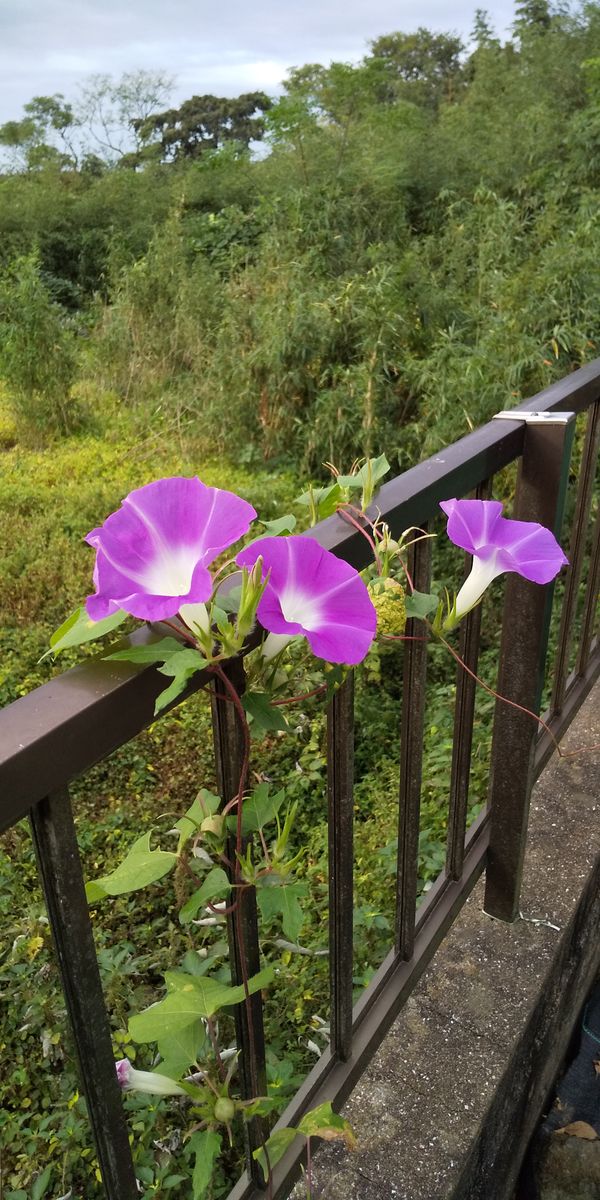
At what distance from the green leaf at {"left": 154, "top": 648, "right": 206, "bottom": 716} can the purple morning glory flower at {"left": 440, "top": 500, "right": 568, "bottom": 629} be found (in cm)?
30

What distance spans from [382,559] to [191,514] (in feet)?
0.89

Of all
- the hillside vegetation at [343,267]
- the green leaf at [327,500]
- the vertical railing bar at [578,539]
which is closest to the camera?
the green leaf at [327,500]

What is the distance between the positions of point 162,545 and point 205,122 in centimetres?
1726

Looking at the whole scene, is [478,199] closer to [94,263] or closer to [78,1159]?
[94,263]

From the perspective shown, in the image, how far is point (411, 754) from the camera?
1050mm

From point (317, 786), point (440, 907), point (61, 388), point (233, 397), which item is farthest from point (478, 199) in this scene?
point (440, 907)

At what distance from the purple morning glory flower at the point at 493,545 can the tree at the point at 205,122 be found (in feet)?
48.2

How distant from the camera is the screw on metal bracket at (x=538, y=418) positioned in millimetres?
1081

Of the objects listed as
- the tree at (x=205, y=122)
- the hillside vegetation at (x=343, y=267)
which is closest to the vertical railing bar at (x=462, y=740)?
the hillside vegetation at (x=343, y=267)

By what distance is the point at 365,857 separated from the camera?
213 cm

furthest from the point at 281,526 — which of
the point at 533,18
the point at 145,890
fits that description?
the point at 533,18

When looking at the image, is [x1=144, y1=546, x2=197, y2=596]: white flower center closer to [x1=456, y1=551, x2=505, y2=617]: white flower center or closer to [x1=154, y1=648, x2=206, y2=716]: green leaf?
[x1=154, y1=648, x2=206, y2=716]: green leaf

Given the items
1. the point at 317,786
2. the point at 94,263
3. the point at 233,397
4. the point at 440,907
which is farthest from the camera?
the point at 94,263

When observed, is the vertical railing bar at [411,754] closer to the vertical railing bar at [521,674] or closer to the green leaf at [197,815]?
the vertical railing bar at [521,674]
